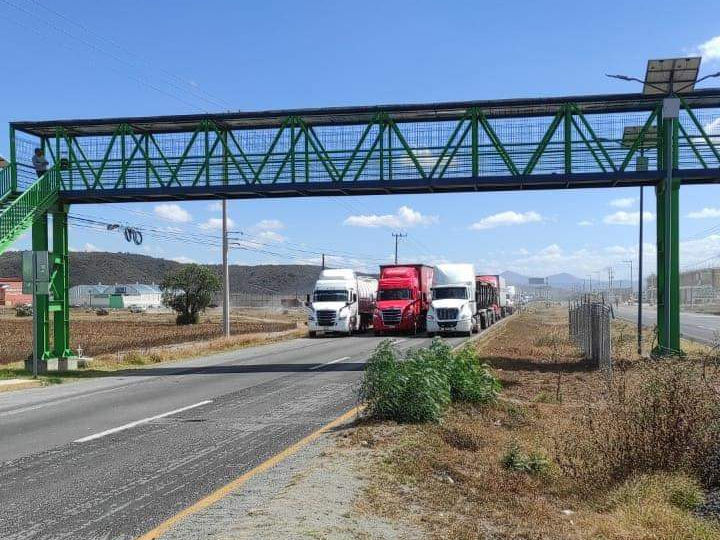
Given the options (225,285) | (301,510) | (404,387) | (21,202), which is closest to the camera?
(301,510)

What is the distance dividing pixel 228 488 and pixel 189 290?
65.8m

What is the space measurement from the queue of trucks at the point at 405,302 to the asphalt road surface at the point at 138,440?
59.6 feet

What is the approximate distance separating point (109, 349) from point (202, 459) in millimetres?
27091

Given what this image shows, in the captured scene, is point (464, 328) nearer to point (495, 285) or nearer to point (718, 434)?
point (495, 285)

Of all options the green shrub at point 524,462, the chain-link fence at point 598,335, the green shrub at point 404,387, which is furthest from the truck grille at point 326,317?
the green shrub at point 524,462

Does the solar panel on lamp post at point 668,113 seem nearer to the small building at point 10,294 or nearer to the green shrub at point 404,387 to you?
the green shrub at point 404,387

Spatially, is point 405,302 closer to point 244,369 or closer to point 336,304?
point 336,304

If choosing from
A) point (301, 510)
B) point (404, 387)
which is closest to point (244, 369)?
point (404, 387)

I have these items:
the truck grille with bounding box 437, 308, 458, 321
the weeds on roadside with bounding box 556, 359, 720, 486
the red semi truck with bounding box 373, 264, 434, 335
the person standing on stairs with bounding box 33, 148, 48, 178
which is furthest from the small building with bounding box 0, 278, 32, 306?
the weeds on roadside with bounding box 556, 359, 720, 486

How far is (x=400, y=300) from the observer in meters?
41.1

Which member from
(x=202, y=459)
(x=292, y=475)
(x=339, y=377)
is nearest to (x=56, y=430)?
(x=202, y=459)

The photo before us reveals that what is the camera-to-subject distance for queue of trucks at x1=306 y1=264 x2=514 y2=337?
3828 cm

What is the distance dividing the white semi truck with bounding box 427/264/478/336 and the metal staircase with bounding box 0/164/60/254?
68.8ft

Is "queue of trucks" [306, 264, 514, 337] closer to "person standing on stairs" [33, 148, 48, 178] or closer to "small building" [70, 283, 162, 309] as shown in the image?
"person standing on stairs" [33, 148, 48, 178]
